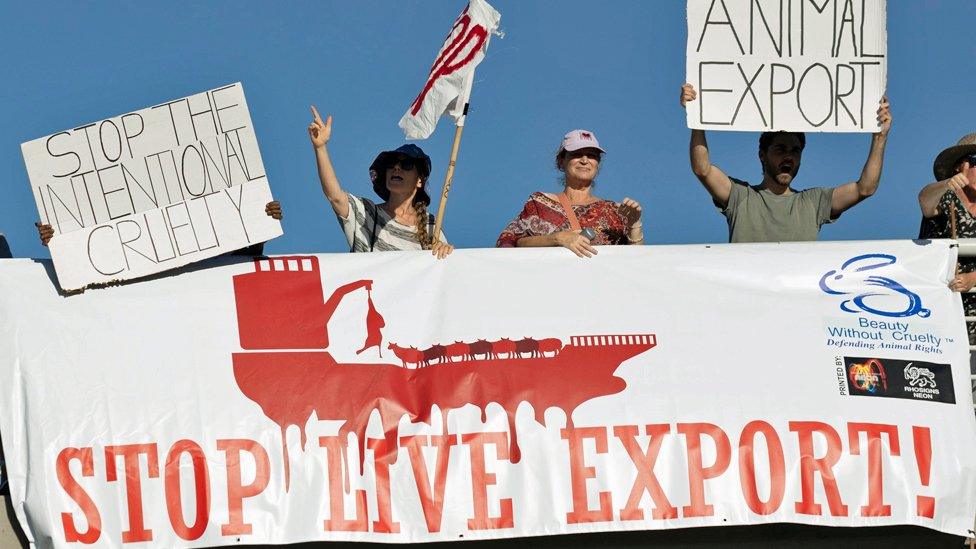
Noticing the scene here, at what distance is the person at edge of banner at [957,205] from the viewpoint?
9.08 metres

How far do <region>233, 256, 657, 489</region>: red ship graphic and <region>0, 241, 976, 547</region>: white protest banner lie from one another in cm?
1

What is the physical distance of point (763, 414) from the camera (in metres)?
8.40

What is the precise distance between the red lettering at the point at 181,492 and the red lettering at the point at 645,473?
86.2 inches

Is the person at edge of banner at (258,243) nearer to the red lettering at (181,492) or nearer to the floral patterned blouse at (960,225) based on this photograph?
the red lettering at (181,492)

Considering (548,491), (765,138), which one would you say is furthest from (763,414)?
(765,138)

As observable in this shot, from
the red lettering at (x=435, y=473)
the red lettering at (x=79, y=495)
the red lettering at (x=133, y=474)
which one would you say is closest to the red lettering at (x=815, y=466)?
the red lettering at (x=435, y=473)

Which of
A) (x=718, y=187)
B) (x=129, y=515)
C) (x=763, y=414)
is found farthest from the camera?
(x=718, y=187)

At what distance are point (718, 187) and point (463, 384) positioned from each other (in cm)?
209

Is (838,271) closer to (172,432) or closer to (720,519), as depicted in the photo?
(720,519)

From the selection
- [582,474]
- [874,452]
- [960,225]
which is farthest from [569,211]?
[960,225]

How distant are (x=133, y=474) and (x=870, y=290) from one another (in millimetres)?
4244

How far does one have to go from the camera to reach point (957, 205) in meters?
9.20

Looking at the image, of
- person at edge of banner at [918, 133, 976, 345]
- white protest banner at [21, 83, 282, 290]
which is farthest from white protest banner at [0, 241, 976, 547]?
person at edge of banner at [918, 133, 976, 345]

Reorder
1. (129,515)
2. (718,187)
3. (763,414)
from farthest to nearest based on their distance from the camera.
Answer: (718,187)
(763,414)
(129,515)
